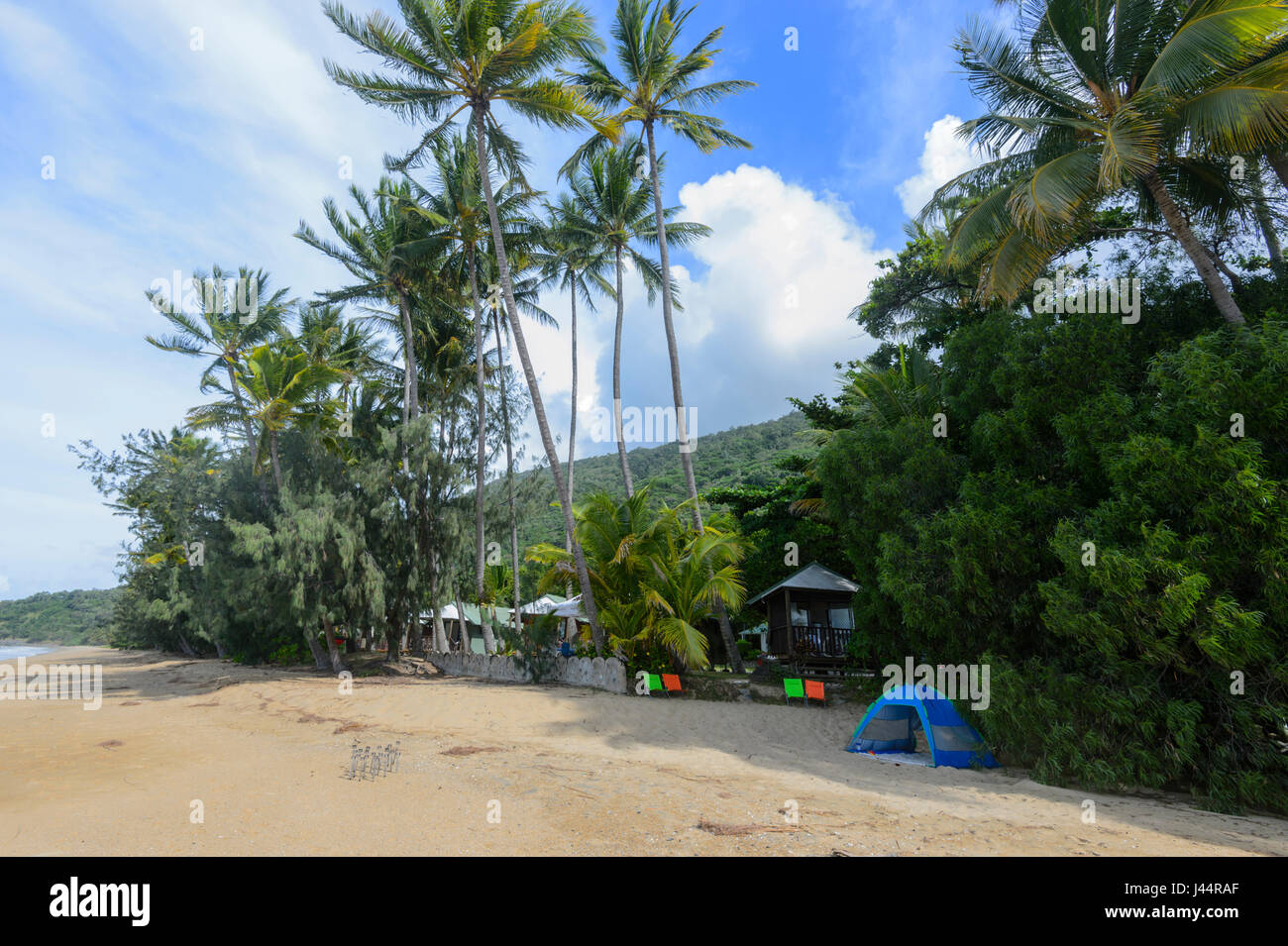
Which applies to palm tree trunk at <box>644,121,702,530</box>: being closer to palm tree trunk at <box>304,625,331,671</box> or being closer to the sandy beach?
the sandy beach

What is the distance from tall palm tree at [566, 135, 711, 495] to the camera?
72.9ft

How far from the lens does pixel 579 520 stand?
1628 cm

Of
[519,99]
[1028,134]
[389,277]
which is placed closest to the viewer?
[1028,134]

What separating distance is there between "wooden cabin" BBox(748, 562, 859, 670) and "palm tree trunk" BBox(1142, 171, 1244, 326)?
29.7ft

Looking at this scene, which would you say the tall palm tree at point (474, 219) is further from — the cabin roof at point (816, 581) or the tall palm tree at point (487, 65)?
the cabin roof at point (816, 581)

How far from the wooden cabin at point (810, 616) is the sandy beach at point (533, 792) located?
13.2 ft

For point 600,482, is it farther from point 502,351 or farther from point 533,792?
point 533,792

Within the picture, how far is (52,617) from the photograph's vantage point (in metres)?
87.6

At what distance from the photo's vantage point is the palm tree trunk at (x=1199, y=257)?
29.4 feet

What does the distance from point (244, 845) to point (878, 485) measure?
10.4m

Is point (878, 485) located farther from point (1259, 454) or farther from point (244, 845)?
point (244, 845)

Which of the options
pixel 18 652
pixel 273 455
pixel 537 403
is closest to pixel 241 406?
pixel 273 455

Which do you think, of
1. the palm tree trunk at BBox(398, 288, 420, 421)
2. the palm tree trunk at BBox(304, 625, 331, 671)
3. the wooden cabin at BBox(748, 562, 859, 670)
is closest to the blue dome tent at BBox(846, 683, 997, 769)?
the wooden cabin at BBox(748, 562, 859, 670)

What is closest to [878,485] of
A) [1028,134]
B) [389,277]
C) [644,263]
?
[1028,134]
